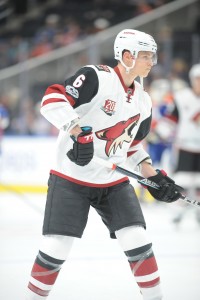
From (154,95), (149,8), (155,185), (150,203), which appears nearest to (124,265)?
(155,185)

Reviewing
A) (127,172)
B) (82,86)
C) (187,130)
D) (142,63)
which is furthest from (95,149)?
(187,130)

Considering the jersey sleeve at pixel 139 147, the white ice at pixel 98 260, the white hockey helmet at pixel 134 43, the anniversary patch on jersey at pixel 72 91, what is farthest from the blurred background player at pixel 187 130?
the anniversary patch on jersey at pixel 72 91

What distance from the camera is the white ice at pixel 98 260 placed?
3.51 metres

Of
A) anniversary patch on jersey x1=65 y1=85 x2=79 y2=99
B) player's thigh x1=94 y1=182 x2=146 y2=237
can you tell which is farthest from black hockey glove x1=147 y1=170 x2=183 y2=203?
anniversary patch on jersey x1=65 y1=85 x2=79 y2=99

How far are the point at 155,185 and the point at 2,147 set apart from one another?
5.50 m

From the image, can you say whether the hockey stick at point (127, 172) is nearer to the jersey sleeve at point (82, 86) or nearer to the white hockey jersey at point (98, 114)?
the white hockey jersey at point (98, 114)

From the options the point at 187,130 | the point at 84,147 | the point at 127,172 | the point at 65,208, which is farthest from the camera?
the point at 187,130

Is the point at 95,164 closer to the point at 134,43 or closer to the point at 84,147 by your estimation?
the point at 84,147

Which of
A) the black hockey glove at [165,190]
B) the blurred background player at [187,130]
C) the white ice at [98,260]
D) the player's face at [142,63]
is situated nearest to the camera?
the player's face at [142,63]

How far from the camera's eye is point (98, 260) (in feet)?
14.5

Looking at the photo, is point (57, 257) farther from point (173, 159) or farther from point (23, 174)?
point (23, 174)

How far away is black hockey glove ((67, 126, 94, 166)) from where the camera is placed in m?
2.59

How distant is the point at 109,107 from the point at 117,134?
0.13m

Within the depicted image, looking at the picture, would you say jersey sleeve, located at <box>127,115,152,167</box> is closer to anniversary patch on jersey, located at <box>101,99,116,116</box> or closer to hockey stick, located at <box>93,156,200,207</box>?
hockey stick, located at <box>93,156,200,207</box>
